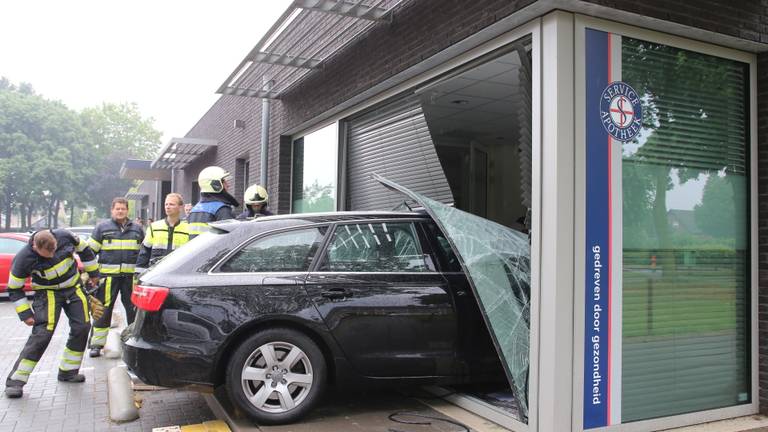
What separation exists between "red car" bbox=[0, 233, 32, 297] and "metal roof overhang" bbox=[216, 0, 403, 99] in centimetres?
656

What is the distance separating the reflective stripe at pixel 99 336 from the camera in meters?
6.88

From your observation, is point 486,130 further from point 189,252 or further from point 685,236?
point 189,252

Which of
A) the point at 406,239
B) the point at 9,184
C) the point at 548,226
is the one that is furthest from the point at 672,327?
the point at 9,184

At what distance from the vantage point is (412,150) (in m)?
7.05

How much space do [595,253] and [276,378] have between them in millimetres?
2436

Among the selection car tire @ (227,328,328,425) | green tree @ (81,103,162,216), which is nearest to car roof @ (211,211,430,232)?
car tire @ (227,328,328,425)

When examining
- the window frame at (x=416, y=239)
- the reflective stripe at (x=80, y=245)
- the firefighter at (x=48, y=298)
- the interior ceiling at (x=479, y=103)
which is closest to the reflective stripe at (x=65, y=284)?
the firefighter at (x=48, y=298)

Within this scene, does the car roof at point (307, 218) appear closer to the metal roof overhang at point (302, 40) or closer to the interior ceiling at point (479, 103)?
the interior ceiling at point (479, 103)

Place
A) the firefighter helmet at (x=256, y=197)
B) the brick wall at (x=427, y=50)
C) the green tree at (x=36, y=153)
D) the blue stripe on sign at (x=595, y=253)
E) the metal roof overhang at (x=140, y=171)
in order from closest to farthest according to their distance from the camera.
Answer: the blue stripe on sign at (x=595, y=253)
the brick wall at (x=427, y=50)
the firefighter helmet at (x=256, y=197)
the metal roof overhang at (x=140, y=171)
the green tree at (x=36, y=153)

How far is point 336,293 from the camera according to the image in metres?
4.46

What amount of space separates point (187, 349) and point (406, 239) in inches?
73.3

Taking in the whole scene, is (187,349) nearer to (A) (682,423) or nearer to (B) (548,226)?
(B) (548,226)

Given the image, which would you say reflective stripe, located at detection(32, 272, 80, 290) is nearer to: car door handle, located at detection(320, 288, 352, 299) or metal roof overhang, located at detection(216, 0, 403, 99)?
car door handle, located at detection(320, 288, 352, 299)

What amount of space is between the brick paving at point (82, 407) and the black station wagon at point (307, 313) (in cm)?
63
